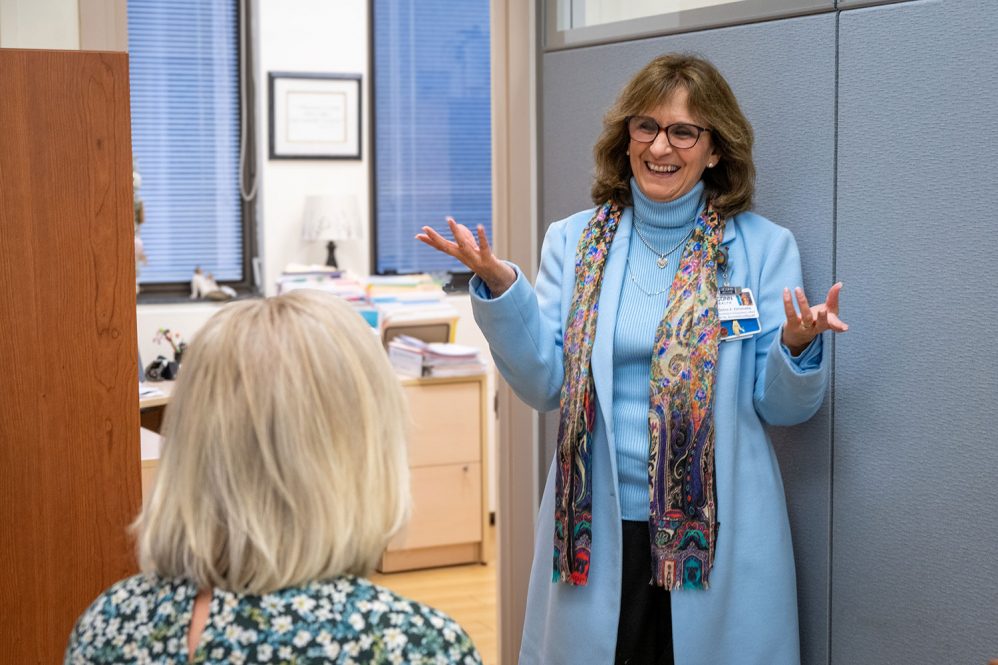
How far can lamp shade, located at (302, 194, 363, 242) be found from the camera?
5699 mm

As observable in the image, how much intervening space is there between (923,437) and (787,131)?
0.63 meters

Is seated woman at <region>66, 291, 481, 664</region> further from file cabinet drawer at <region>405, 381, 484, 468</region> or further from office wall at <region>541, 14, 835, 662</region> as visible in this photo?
file cabinet drawer at <region>405, 381, 484, 468</region>

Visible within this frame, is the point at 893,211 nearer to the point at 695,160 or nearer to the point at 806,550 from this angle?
the point at 695,160

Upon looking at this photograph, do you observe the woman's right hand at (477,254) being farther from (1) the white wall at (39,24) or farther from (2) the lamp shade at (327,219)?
(2) the lamp shade at (327,219)

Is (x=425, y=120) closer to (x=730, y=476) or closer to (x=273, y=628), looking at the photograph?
(x=730, y=476)

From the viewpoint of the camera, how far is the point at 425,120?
6184 millimetres

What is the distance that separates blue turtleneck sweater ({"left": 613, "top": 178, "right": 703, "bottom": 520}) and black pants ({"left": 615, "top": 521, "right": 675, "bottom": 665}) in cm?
6

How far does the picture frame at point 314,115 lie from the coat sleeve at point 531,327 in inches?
144

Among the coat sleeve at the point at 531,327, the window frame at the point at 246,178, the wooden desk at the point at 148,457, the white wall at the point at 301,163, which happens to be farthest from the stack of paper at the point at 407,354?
the coat sleeve at the point at 531,327

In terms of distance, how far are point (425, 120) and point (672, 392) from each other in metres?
4.33

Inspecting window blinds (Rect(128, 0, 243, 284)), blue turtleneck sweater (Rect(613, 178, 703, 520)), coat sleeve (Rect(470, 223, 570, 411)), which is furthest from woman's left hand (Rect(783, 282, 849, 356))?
window blinds (Rect(128, 0, 243, 284))

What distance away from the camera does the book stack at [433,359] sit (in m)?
4.90

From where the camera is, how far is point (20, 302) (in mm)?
2350

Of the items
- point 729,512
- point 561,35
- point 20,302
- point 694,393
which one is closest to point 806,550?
point 729,512
